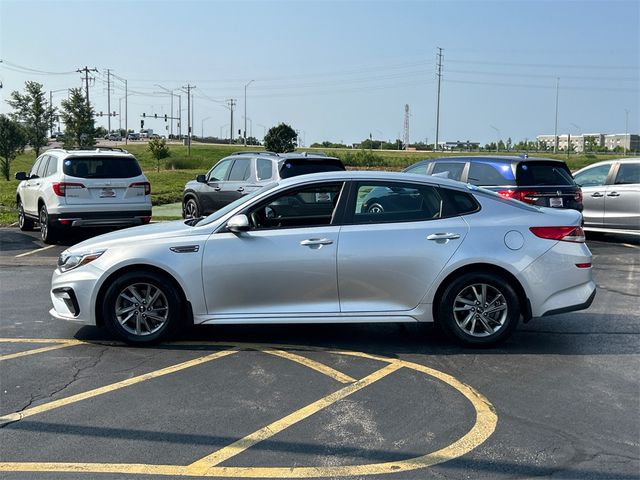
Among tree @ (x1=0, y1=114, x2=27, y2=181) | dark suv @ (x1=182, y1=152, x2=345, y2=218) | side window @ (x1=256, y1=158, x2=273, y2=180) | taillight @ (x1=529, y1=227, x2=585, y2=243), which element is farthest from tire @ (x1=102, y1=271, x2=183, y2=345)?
tree @ (x1=0, y1=114, x2=27, y2=181)

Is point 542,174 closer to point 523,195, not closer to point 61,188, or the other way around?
point 523,195

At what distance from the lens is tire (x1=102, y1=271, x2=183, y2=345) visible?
6137 millimetres

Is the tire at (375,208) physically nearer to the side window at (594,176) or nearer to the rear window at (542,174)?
the rear window at (542,174)

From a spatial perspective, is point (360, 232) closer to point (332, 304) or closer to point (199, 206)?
point (332, 304)

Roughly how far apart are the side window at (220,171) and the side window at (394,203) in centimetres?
857

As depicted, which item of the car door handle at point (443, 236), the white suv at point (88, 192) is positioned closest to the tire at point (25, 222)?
the white suv at point (88, 192)

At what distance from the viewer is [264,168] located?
1323cm

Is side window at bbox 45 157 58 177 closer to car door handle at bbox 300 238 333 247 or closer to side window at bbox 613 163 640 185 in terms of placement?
car door handle at bbox 300 238 333 247

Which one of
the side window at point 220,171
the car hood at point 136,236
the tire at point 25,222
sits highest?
the side window at point 220,171

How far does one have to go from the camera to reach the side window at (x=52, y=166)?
13.1 metres

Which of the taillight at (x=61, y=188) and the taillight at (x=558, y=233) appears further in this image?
the taillight at (x=61, y=188)

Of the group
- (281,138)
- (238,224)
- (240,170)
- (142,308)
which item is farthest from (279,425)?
(281,138)

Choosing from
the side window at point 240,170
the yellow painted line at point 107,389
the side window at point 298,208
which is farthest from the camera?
the side window at point 240,170

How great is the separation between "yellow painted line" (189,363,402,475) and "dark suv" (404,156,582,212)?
23.7 ft
